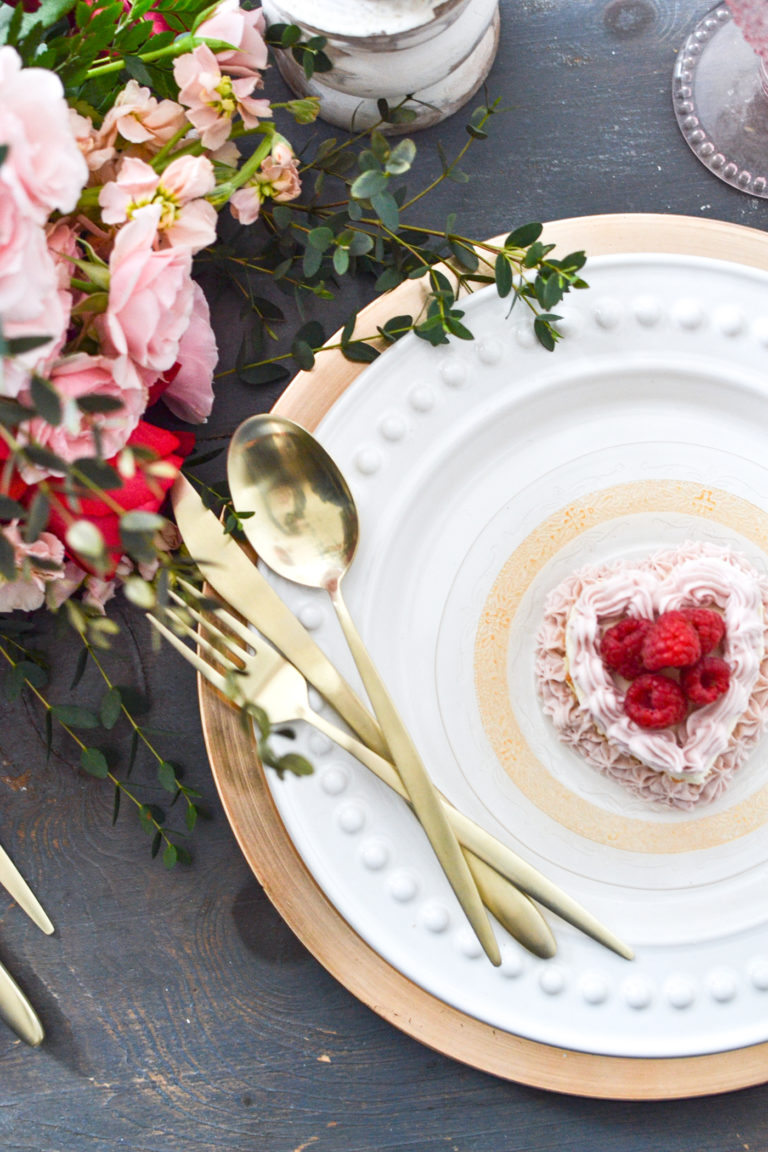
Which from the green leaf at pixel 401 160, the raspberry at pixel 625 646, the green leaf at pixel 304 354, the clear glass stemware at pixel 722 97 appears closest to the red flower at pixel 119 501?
the green leaf at pixel 304 354

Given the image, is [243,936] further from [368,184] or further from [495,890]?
[368,184]

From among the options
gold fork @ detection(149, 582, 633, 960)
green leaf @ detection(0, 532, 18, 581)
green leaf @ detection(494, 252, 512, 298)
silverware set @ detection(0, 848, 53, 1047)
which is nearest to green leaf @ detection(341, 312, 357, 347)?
green leaf @ detection(494, 252, 512, 298)

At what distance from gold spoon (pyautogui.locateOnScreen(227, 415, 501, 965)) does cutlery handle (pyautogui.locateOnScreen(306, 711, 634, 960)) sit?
12mm

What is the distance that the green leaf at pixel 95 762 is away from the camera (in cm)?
70

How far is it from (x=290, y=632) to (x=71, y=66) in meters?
0.36

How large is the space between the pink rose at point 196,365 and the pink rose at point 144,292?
0.13 metres

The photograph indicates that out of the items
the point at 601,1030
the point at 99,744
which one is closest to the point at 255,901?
the point at 99,744

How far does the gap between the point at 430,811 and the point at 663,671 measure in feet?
0.61

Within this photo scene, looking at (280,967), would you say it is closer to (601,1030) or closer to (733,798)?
(601,1030)

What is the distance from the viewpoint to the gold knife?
63cm

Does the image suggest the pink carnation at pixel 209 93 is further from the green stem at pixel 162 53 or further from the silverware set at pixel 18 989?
the silverware set at pixel 18 989

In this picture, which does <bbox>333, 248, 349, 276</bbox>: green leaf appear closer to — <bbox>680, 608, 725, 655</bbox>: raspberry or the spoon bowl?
the spoon bowl

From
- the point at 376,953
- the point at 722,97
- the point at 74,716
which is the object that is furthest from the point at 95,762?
the point at 722,97

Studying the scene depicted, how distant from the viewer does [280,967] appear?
729 millimetres
